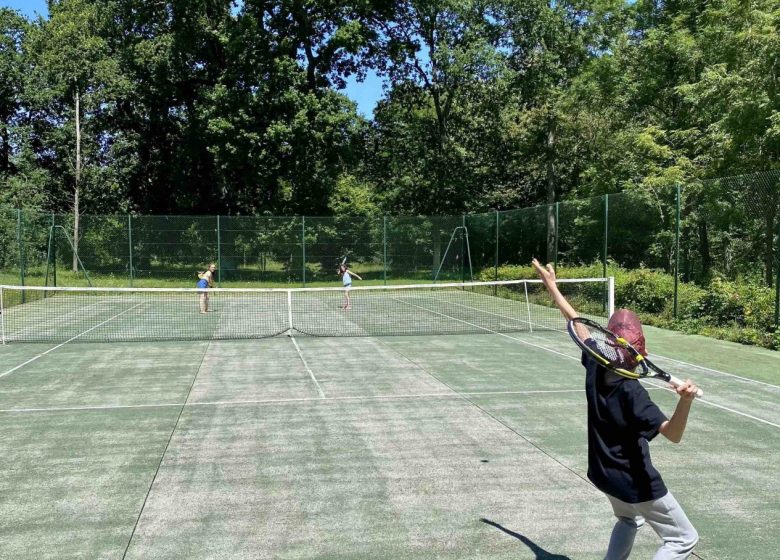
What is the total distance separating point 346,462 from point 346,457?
0.14 m

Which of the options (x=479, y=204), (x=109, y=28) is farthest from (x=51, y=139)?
(x=479, y=204)

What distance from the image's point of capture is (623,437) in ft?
9.84

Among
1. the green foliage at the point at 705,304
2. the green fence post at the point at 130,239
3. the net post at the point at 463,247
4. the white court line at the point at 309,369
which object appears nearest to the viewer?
the white court line at the point at 309,369

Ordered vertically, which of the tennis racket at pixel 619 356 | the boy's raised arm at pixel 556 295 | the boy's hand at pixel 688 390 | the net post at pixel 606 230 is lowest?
the boy's hand at pixel 688 390

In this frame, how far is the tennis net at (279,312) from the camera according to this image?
14477 millimetres

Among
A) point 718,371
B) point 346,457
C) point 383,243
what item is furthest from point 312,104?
point 346,457

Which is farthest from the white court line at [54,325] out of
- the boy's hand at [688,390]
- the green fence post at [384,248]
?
the boy's hand at [688,390]

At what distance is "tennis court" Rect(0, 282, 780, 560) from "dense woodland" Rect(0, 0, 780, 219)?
18424 millimetres

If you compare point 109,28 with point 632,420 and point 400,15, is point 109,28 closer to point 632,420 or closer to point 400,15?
point 400,15

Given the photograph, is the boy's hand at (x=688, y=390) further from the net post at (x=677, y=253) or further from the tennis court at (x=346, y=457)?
the net post at (x=677, y=253)

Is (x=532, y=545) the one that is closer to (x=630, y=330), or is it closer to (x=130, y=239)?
(x=630, y=330)

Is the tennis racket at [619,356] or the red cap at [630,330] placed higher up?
the red cap at [630,330]

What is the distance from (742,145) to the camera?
1755 centimetres

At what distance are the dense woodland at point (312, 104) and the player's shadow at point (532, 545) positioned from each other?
73.6ft
